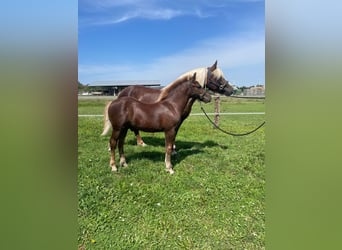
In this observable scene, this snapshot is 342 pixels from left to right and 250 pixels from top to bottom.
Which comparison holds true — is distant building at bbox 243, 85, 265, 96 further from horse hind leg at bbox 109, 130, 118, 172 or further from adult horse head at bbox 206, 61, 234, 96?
horse hind leg at bbox 109, 130, 118, 172

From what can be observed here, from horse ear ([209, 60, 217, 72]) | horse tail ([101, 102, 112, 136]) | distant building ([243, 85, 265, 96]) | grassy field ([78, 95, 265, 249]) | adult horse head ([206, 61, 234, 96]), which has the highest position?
horse ear ([209, 60, 217, 72])

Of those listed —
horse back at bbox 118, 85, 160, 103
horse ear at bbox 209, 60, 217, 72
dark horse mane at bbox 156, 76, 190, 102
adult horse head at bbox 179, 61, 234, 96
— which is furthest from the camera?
dark horse mane at bbox 156, 76, 190, 102

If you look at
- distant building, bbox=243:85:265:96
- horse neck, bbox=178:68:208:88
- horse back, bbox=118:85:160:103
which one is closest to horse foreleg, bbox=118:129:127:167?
horse back, bbox=118:85:160:103

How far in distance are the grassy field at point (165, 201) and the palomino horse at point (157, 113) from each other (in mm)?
142

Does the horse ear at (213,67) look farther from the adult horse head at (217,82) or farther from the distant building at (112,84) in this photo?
the distant building at (112,84)

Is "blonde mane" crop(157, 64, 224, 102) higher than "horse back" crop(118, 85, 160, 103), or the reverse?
"blonde mane" crop(157, 64, 224, 102)

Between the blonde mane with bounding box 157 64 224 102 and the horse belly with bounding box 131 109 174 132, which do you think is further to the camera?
the horse belly with bounding box 131 109 174 132

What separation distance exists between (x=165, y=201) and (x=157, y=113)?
2.46ft

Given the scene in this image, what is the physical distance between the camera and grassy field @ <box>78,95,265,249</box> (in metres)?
1.35

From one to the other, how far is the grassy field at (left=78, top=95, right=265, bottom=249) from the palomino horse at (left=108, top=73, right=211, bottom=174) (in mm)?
→ 142

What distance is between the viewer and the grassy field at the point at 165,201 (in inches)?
53.0

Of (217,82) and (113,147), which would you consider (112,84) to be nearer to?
(113,147)
